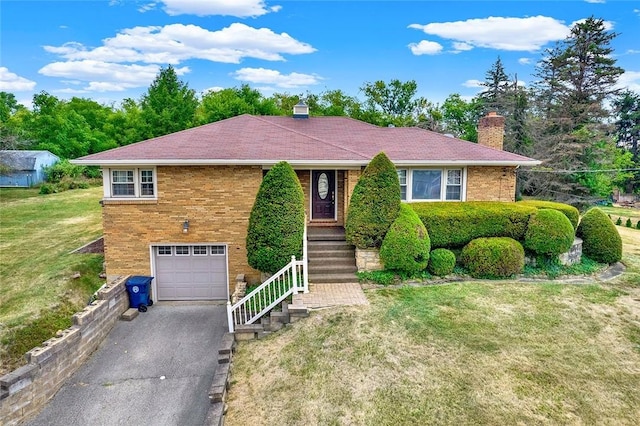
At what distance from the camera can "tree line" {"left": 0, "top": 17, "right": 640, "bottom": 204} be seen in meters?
28.0

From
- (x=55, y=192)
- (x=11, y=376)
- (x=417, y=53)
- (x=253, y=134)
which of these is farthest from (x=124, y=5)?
(x=417, y=53)

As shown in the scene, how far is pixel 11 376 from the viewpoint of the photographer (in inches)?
270

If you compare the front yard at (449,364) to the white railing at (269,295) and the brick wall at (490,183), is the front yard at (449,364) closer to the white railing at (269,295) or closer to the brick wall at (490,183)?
the white railing at (269,295)

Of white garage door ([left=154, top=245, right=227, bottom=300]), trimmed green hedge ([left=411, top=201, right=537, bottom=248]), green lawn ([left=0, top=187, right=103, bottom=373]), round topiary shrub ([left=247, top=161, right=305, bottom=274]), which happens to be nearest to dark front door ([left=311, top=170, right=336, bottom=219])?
trimmed green hedge ([left=411, top=201, right=537, bottom=248])

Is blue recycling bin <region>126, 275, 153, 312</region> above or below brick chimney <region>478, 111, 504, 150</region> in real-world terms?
below

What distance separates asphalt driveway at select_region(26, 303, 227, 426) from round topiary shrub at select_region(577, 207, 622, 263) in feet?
40.2

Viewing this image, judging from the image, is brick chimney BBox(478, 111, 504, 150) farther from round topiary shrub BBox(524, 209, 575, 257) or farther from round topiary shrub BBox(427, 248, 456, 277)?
round topiary shrub BBox(427, 248, 456, 277)

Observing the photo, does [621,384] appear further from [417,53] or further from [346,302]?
[417,53]

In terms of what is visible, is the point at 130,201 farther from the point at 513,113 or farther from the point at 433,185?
the point at 513,113

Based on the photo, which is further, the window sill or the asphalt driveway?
the window sill

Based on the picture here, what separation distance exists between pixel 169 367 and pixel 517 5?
23108 mm

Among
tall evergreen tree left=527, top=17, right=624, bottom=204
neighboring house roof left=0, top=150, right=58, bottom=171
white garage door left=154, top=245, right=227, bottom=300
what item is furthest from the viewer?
neighboring house roof left=0, top=150, right=58, bottom=171

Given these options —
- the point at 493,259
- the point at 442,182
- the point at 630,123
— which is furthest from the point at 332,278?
the point at 630,123

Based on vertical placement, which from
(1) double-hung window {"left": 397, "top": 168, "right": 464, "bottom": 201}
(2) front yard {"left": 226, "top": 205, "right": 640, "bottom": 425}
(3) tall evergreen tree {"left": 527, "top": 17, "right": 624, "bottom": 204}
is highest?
(3) tall evergreen tree {"left": 527, "top": 17, "right": 624, "bottom": 204}
